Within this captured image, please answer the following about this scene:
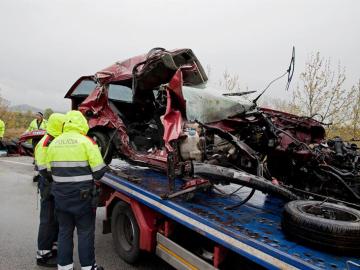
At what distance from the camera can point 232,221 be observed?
2.87 m

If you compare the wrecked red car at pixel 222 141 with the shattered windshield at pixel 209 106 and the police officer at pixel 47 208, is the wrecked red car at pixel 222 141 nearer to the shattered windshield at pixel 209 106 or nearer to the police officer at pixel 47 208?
the shattered windshield at pixel 209 106

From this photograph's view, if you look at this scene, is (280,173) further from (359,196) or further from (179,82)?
(179,82)

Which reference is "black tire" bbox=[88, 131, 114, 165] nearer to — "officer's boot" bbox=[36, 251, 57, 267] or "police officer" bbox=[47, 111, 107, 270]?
"police officer" bbox=[47, 111, 107, 270]

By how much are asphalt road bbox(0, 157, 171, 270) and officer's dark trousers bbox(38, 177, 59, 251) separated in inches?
10.2

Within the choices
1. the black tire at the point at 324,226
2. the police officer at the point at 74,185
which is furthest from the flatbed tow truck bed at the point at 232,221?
the police officer at the point at 74,185

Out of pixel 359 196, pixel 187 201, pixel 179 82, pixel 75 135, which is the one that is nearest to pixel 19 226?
pixel 75 135

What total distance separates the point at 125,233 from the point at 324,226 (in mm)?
2570

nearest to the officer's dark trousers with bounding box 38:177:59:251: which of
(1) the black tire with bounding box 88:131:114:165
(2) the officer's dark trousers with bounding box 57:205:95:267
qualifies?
(2) the officer's dark trousers with bounding box 57:205:95:267

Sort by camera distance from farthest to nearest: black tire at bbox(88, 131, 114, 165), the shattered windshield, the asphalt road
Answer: black tire at bbox(88, 131, 114, 165) < the asphalt road < the shattered windshield

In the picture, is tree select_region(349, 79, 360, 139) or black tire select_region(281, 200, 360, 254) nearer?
black tire select_region(281, 200, 360, 254)

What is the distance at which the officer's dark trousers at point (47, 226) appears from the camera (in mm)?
3831

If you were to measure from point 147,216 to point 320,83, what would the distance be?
41.9ft

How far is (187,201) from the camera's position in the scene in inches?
135

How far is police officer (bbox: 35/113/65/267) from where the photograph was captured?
375 centimetres
